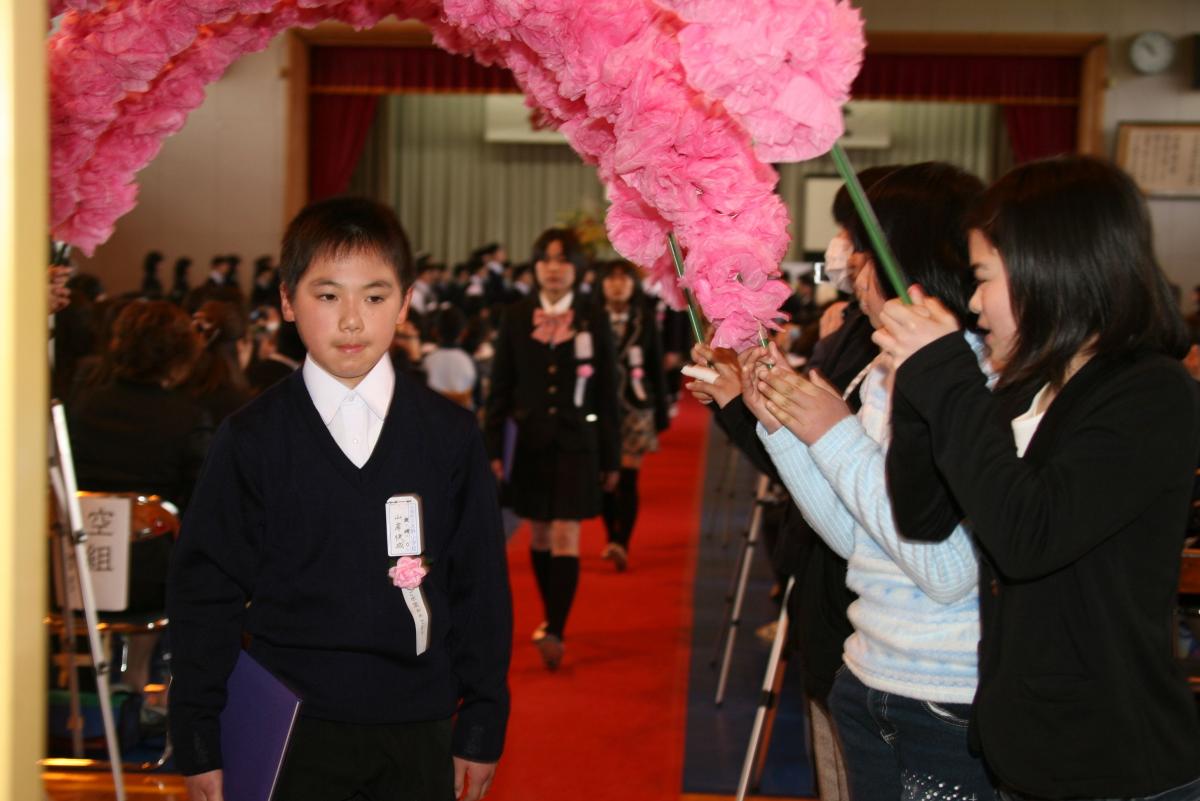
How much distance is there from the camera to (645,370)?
6.75 metres

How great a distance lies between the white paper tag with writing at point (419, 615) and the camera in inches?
74.4

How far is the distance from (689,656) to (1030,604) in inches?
138

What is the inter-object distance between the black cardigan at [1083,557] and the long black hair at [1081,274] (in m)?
0.04

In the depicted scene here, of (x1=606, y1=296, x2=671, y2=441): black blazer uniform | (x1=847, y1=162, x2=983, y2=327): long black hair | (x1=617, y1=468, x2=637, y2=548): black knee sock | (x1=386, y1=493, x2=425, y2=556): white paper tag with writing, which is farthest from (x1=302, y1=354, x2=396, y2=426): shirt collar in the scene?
(x1=606, y1=296, x2=671, y2=441): black blazer uniform

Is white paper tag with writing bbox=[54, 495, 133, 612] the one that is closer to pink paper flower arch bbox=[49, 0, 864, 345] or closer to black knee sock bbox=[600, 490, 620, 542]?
pink paper flower arch bbox=[49, 0, 864, 345]

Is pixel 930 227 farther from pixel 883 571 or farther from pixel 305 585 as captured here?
pixel 305 585

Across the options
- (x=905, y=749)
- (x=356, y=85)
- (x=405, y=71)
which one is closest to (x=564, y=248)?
(x=905, y=749)

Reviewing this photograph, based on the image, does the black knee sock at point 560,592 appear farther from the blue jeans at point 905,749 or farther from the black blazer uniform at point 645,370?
the blue jeans at point 905,749

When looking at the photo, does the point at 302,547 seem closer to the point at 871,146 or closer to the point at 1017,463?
the point at 1017,463

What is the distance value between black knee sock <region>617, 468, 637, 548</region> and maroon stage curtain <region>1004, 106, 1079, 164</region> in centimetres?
801

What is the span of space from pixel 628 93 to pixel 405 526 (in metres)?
0.71

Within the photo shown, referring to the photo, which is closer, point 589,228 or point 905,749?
point 905,749

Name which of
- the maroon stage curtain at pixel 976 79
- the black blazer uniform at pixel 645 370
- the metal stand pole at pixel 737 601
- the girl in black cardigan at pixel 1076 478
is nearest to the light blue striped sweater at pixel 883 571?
the girl in black cardigan at pixel 1076 478

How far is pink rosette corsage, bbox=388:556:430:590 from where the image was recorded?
1.87m
